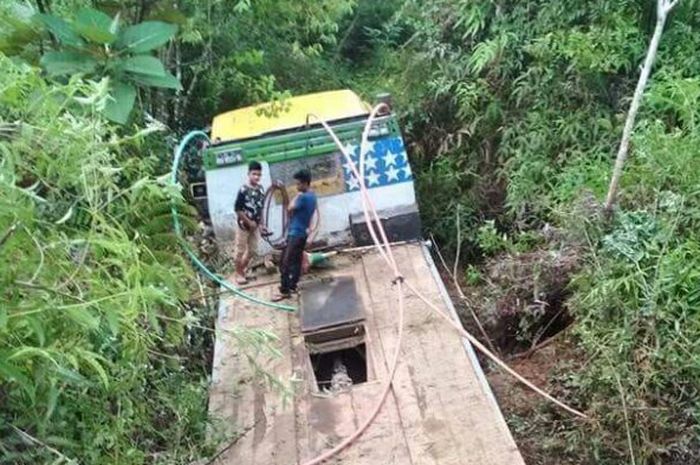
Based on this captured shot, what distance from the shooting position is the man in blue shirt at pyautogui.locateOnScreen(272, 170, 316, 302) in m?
6.33

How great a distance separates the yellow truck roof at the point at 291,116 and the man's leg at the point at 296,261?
4.81 ft

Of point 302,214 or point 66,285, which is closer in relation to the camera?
point 66,285

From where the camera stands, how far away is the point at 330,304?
6191 millimetres

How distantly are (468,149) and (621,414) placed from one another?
171 inches

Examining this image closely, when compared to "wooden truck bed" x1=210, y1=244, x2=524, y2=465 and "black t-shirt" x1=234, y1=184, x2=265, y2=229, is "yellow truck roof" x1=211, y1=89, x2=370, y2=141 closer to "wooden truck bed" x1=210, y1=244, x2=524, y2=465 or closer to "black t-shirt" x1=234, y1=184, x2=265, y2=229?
"black t-shirt" x1=234, y1=184, x2=265, y2=229

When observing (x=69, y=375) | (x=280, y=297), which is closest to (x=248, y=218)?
(x=280, y=297)

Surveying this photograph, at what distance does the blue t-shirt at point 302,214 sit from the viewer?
632 centimetres

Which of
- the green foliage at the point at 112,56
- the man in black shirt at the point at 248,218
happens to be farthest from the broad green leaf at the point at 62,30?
the man in black shirt at the point at 248,218

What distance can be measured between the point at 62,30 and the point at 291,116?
12.6 ft

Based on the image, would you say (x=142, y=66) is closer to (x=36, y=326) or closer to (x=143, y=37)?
(x=143, y=37)

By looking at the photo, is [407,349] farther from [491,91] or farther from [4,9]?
[491,91]

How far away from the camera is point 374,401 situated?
4.87 meters

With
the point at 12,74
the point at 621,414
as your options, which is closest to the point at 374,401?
the point at 621,414

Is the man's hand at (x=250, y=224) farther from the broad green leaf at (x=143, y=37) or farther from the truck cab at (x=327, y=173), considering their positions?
the broad green leaf at (x=143, y=37)
